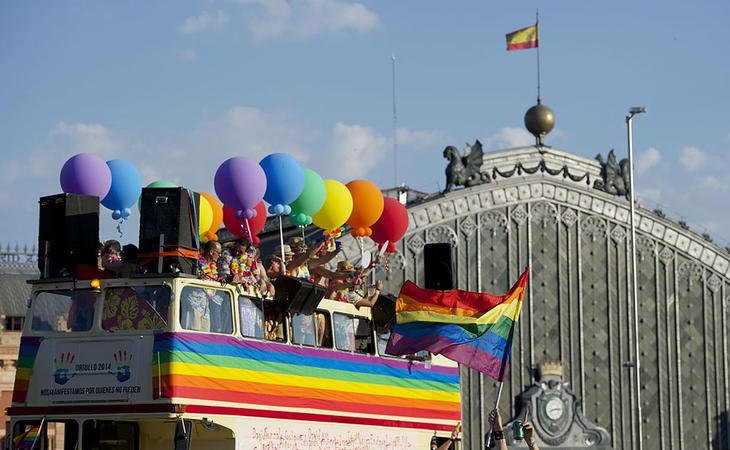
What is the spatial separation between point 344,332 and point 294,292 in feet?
6.27

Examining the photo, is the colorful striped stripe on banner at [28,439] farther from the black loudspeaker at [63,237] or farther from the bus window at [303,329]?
the bus window at [303,329]

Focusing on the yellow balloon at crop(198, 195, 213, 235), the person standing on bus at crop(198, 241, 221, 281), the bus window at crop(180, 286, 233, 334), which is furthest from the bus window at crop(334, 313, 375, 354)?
the person standing on bus at crop(198, 241, 221, 281)

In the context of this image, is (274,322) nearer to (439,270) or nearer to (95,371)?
(95,371)

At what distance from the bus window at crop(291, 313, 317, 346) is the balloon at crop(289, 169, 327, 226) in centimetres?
226

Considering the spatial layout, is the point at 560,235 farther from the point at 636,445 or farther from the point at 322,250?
the point at 322,250

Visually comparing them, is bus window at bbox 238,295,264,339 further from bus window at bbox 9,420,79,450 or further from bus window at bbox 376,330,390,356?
bus window at bbox 376,330,390,356

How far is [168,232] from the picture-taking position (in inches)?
663

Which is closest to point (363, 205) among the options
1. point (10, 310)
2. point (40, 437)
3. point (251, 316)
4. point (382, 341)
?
point (382, 341)

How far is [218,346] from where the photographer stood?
55.6ft

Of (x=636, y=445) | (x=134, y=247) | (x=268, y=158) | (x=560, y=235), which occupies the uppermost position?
(x=560, y=235)

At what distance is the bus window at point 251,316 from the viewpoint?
1755 cm

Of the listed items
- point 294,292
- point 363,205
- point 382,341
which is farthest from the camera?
point 363,205

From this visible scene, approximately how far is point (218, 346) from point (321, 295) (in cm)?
223

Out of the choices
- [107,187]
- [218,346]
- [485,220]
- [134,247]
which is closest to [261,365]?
[218,346]
